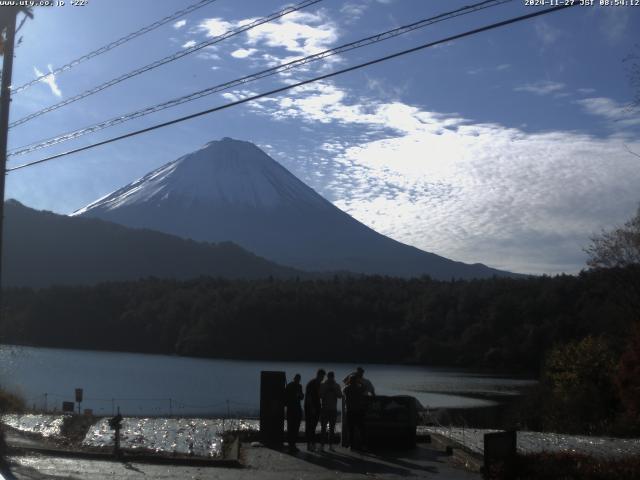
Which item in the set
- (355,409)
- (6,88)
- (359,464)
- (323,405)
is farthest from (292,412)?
(6,88)

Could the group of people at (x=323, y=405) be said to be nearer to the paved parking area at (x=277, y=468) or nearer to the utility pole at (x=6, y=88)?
the paved parking area at (x=277, y=468)

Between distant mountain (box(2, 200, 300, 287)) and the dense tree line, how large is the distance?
30.5 metres

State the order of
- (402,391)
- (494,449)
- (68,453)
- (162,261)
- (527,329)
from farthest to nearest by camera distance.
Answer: (162,261) < (527,329) < (402,391) < (68,453) < (494,449)

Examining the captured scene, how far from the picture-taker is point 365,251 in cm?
19288

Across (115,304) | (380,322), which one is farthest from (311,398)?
(115,304)

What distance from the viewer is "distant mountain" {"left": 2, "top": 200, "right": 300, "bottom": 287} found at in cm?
13275

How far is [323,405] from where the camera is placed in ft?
51.4

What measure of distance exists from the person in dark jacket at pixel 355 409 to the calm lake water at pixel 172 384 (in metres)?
18.1

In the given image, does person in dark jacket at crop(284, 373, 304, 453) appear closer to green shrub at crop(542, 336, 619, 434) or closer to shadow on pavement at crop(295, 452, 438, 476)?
shadow on pavement at crop(295, 452, 438, 476)

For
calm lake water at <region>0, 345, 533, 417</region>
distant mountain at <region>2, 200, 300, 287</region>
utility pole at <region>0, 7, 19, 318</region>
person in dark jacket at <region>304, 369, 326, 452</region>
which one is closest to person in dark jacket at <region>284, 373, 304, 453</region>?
person in dark jacket at <region>304, 369, 326, 452</region>

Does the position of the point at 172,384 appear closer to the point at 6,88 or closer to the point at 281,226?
the point at 6,88

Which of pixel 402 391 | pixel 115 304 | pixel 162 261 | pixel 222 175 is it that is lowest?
pixel 402 391

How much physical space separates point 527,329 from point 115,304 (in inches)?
1897

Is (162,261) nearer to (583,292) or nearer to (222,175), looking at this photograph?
(222,175)
